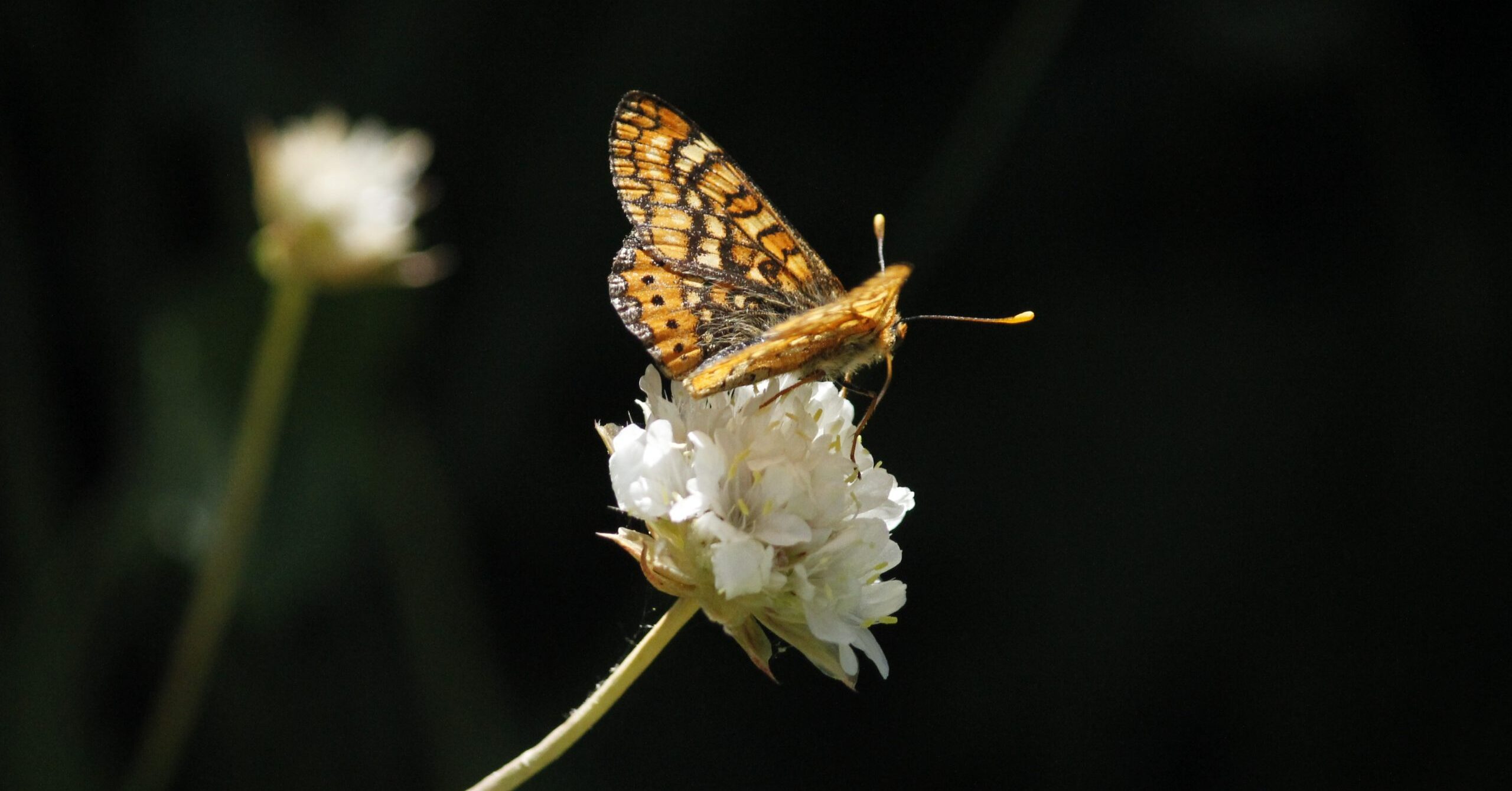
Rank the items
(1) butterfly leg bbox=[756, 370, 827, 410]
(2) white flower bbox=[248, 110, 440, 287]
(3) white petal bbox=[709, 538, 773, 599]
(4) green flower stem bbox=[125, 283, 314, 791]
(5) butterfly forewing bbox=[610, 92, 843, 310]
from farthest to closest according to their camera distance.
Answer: (2) white flower bbox=[248, 110, 440, 287] → (4) green flower stem bbox=[125, 283, 314, 791] → (5) butterfly forewing bbox=[610, 92, 843, 310] → (1) butterfly leg bbox=[756, 370, 827, 410] → (3) white petal bbox=[709, 538, 773, 599]

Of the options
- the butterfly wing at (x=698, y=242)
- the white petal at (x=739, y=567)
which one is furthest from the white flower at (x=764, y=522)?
the butterfly wing at (x=698, y=242)

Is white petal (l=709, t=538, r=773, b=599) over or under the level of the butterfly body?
under

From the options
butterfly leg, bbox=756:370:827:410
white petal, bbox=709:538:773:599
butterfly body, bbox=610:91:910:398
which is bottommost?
white petal, bbox=709:538:773:599

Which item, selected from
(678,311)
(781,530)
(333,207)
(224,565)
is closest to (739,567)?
(781,530)

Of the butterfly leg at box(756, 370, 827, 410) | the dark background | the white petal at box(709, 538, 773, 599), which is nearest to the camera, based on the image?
the white petal at box(709, 538, 773, 599)

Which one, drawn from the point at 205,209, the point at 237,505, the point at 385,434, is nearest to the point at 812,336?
the point at 237,505

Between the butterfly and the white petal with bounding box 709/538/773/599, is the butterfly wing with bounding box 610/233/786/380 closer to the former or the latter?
the butterfly

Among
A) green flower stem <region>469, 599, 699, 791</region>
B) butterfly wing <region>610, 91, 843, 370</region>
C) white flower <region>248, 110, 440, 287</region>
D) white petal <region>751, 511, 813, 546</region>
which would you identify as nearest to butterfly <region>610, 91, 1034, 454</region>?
butterfly wing <region>610, 91, 843, 370</region>

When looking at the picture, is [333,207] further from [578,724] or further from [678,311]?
[578,724]
